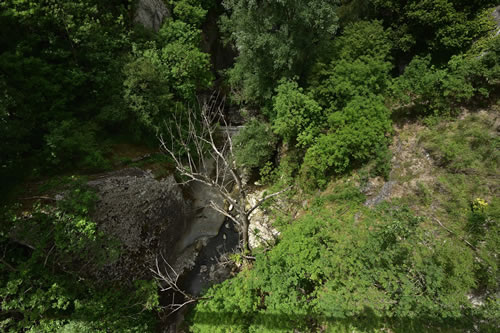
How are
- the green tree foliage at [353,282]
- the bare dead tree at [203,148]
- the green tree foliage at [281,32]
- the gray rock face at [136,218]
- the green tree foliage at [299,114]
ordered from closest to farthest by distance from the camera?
the green tree foliage at [353,282] < the gray rock face at [136,218] < the green tree foliage at [281,32] < the green tree foliage at [299,114] < the bare dead tree at [203,148]

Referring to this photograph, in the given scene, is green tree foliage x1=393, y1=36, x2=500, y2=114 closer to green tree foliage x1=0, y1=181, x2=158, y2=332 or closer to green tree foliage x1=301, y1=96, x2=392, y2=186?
green tree foliage x1=301, y1=96, x2=392, y2=186

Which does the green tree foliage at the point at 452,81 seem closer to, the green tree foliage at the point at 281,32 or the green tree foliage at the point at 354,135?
the green tree foliage at the point at 354,135

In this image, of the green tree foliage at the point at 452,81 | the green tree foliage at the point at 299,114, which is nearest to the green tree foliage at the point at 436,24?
the green tree foliage at the point at 452,81

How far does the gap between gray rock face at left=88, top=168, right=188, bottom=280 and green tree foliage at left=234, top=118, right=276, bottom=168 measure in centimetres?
366

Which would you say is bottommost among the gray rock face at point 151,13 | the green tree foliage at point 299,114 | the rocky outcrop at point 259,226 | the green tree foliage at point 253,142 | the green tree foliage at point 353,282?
the rocky outcrop at point 259,226

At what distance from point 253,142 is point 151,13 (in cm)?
950

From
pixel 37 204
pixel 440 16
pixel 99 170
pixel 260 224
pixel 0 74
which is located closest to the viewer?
pixel 37 204

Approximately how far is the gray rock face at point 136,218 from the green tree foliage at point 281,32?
22.6 ft

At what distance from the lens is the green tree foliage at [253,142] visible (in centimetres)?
1071

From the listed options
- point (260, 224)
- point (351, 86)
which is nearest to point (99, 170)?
point (260, 224)

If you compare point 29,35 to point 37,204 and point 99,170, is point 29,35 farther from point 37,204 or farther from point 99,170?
point 37,204

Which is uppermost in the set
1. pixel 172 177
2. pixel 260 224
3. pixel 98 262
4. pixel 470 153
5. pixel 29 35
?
pixel 29 35

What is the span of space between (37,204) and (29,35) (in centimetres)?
676

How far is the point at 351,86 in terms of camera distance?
8.19 metres
